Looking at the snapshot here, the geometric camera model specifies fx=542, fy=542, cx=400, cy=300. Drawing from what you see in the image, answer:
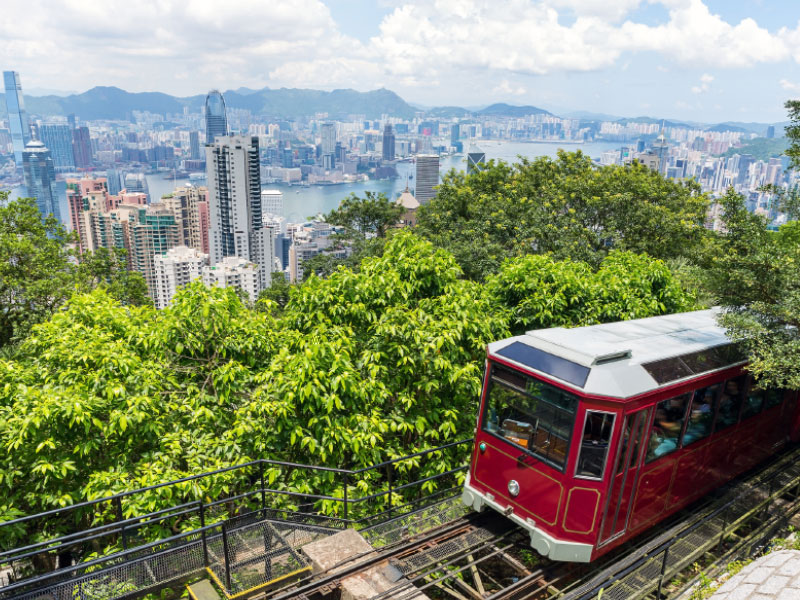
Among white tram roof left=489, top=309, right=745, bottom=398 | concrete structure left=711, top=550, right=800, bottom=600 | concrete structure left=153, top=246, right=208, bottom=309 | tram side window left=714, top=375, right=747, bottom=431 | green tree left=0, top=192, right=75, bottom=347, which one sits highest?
white tram roof left=489, top=309, right=745, bottom=398

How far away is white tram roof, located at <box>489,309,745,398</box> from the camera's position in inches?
247

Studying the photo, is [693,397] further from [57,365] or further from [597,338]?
[57,365]

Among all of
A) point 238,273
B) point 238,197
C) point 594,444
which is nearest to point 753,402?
point 594,444

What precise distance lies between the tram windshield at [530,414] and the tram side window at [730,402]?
9.86 feet

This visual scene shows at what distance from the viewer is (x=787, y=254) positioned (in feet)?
24.3

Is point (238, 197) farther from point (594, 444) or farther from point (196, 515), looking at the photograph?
point (594, 444)

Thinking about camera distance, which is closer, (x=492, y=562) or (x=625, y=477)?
(x=625, y=477)

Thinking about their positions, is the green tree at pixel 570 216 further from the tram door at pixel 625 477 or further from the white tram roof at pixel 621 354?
the tram door at pixel 625 477

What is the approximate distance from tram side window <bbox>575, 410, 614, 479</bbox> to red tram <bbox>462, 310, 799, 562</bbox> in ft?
0.04

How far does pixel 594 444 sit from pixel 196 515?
5621 mm

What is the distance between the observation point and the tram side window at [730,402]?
7828 mm

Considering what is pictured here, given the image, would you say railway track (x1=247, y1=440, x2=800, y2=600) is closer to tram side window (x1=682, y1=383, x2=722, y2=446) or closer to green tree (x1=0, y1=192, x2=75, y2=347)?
tram side window (x1=682, y1=383, x2=722, y2=446)

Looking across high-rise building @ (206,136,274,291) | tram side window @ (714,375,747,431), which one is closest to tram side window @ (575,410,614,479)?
tram side window @ (714,375,747,431)

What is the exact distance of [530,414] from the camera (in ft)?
22.3
